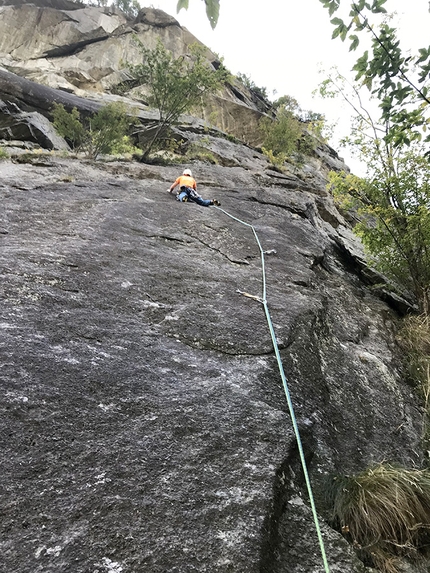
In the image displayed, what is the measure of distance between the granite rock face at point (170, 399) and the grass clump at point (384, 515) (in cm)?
14

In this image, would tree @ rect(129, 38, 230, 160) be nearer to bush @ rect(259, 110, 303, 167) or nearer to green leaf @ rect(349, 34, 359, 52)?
bush @ rect(259, 110, 303, 167)

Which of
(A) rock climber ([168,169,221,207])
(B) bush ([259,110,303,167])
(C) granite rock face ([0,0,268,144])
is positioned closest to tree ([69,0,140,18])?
(C) granite rock face ([0,0,268,144])

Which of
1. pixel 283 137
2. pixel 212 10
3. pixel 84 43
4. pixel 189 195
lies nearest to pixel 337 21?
pixel 212 10

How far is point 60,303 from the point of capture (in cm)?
370

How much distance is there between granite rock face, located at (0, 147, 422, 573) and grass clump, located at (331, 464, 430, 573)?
145 millimetres

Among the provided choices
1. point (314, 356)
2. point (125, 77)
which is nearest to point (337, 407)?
point (314, 356)

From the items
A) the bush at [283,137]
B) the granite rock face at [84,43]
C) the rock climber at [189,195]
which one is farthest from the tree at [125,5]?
the rock climber at [189,195]

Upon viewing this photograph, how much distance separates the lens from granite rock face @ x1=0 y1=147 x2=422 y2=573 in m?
2.06

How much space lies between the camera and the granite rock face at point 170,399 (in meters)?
2.06

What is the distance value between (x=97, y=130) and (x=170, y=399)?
16780 millimetres

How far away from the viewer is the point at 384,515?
2609mm

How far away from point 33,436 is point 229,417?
1300 mm

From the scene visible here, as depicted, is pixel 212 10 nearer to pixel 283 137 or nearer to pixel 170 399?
pixel 170 399

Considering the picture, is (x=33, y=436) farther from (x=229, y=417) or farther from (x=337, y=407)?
(x=337, y=407)
